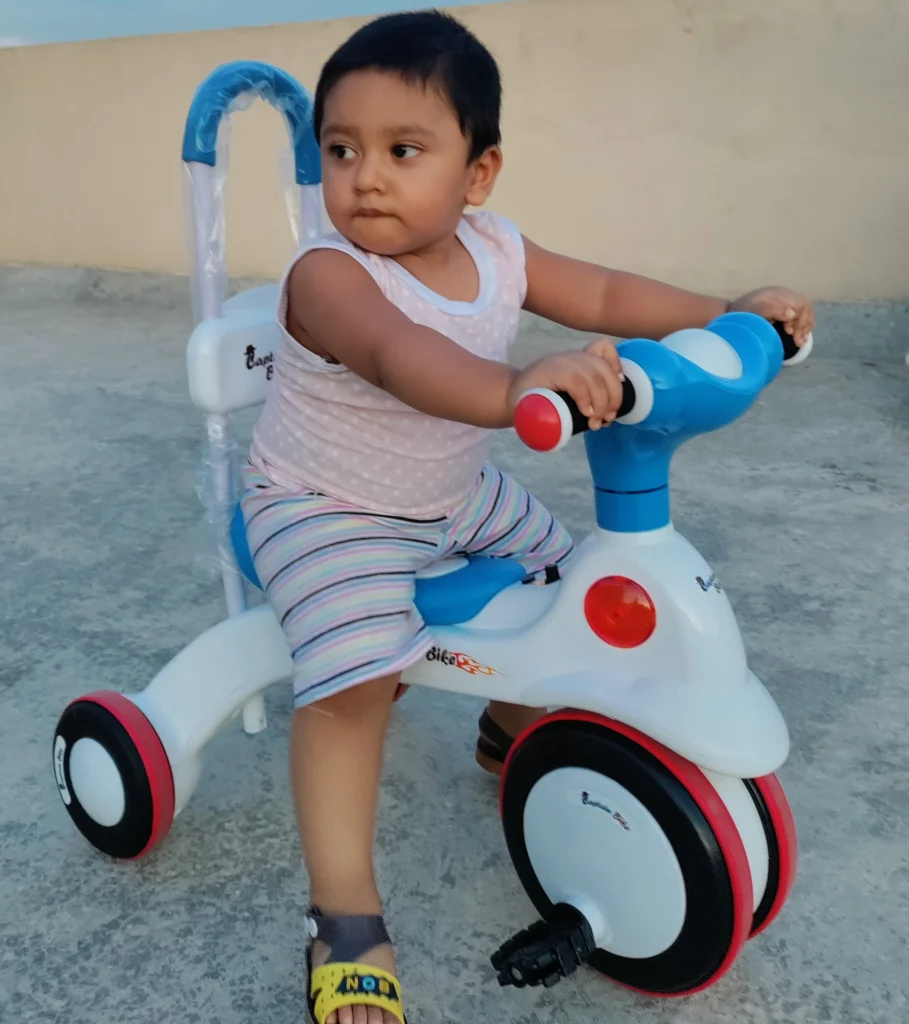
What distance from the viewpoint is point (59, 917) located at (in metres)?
1.08

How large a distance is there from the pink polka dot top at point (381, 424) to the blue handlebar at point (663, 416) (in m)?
0.21

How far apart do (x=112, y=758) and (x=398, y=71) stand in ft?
2.46

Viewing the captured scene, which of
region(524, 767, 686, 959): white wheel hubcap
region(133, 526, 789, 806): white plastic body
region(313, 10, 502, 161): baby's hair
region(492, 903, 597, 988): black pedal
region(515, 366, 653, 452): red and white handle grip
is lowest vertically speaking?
region(492, 903, 597, 988): black pedal

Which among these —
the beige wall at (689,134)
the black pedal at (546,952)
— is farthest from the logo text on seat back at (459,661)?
the beige wall at (689,134)

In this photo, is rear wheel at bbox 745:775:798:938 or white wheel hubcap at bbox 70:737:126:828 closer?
rear wheel at bbox 745:775:798:938

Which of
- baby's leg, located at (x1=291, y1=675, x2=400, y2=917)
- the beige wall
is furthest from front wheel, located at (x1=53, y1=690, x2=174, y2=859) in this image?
the beige wall

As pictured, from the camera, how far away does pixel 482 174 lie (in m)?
1.04

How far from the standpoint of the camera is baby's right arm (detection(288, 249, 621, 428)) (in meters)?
0.73

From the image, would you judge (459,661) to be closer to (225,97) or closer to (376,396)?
(376,396)

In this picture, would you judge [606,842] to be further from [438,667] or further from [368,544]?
[368,544]

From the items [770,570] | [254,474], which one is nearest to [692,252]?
[770,570]

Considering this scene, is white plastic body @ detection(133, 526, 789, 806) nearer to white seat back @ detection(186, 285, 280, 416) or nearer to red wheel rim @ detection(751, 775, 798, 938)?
red wheel rim @ detection(751, 775, 798, 938)

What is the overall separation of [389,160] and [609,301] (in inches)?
12.7

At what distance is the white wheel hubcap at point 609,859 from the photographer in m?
0.90
